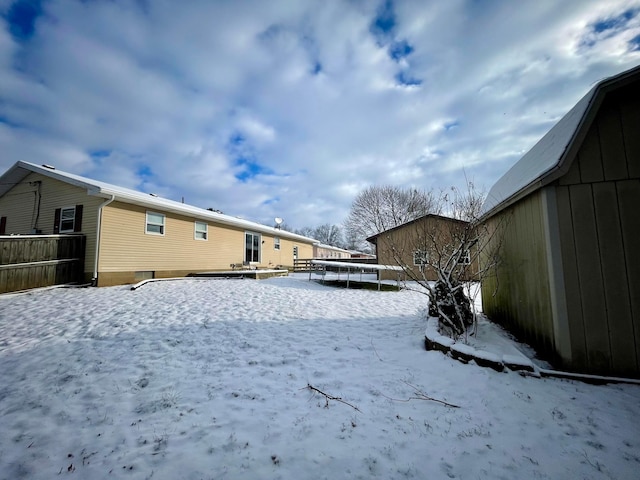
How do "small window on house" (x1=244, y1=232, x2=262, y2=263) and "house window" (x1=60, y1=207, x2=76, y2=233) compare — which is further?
"small window on house" (x1=244, y1=232, x2=262, y2=263)

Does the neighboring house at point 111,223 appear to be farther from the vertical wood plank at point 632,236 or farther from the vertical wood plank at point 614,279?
the vertical wood plank at point 632,236

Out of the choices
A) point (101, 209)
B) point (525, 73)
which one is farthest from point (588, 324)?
point (101, 209)

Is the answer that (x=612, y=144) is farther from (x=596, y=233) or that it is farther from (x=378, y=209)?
(x=378, y=209)

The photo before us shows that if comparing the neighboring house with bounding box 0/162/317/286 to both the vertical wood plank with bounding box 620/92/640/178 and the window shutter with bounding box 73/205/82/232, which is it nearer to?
the window shutter with bounding box 73/205/82/232

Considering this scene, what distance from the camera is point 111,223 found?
9617mm

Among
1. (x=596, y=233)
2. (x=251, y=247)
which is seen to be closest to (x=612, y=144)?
(x=596, y=233)

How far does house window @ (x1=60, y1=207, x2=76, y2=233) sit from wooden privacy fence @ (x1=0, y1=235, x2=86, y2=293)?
4.55 ft

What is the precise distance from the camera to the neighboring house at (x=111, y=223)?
9.42m

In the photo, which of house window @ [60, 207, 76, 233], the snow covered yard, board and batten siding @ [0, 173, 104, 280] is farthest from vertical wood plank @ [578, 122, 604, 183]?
house window @ [60, 207, 76, 233]

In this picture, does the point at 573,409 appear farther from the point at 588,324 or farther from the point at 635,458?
the point at 588,324

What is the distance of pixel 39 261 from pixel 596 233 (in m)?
13.2

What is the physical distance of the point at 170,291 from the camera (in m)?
8.45

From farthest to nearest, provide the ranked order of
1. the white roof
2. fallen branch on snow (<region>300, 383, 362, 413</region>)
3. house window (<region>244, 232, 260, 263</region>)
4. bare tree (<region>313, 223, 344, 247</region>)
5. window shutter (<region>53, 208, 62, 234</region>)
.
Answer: bare tree (<region>313, 223, 344, 247</region>)
house window (<region>244, 232, 260, 263</region>)
window shutter (<region>53, 208, 62, 234</region>)
the white roof
fallen branch on snow (<region>300, 383, 362, 413</region>)

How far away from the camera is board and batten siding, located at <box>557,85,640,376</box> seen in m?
3.37
